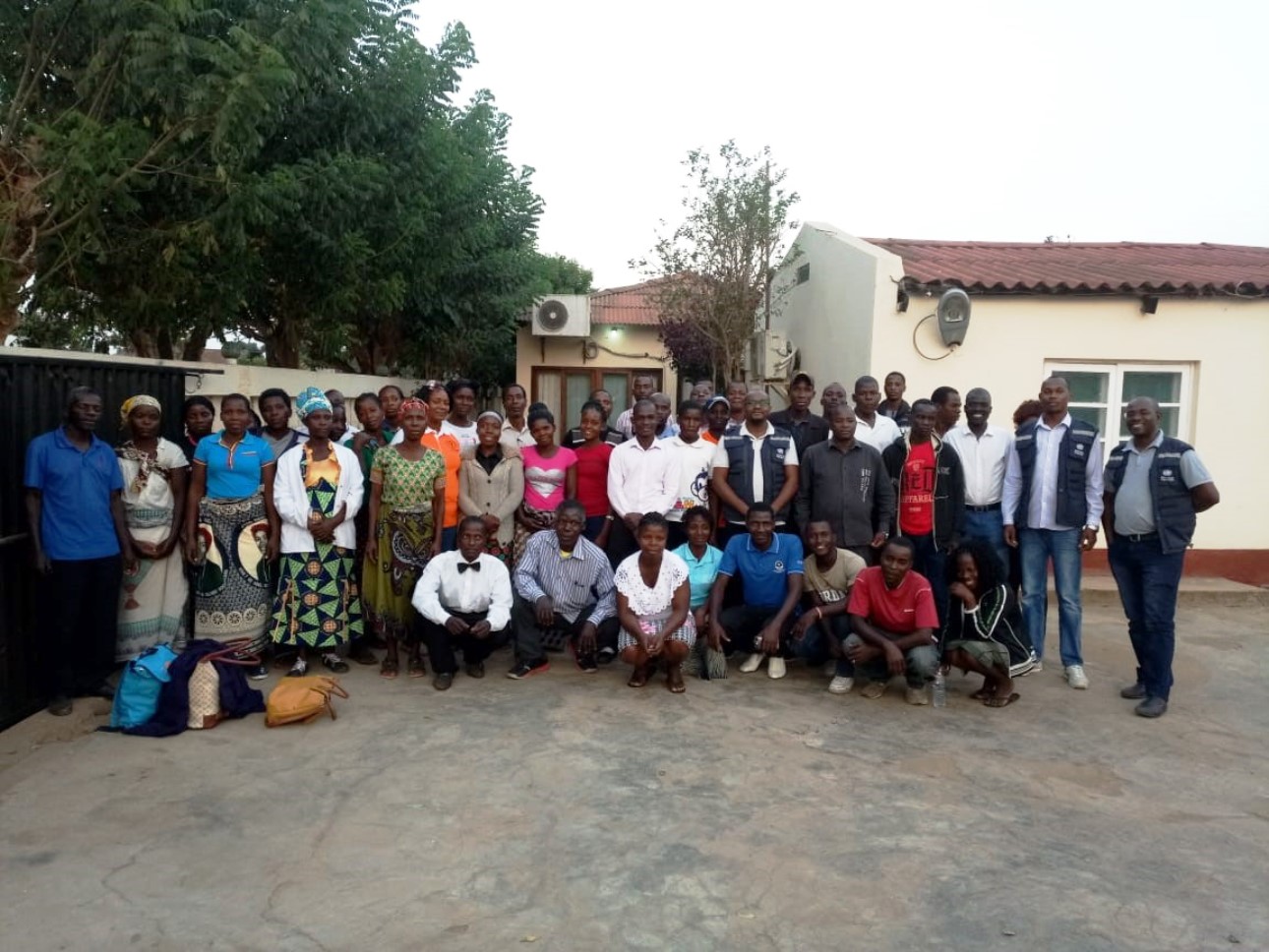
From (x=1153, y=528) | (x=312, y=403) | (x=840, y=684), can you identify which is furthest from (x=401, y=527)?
(x=1153, y=528)

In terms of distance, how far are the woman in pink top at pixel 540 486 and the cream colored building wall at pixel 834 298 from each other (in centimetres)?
392

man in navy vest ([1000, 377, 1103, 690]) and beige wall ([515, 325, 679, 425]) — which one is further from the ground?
beige wall ([515, 325, 679, 425])

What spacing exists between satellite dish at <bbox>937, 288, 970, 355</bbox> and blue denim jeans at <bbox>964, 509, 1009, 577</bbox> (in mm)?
2837

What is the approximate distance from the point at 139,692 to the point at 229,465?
4.58 ft

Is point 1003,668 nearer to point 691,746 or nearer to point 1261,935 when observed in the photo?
point 691,746

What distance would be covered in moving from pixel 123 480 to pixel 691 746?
3431 mm

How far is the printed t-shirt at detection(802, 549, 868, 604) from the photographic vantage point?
19.3 ft

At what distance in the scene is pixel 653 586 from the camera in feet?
18.8

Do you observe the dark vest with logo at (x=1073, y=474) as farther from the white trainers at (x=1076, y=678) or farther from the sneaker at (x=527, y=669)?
the sneaker at (x=527, y=669)

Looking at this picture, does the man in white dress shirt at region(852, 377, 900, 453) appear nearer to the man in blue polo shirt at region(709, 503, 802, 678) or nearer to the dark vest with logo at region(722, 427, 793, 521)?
the dark vest with logo at region(722, 427, 793, 521)

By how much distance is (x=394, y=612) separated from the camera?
19.1ft

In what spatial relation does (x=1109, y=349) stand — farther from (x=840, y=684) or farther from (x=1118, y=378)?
(x=840, y=684)

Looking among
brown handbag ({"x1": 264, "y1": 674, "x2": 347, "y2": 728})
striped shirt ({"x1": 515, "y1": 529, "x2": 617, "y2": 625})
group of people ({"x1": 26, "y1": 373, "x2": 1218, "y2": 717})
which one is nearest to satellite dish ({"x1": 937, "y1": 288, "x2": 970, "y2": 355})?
group of people ({"x1": 26, "y1": 373, "x2": 1218, "y2": 717})

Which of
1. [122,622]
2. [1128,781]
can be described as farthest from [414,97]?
[1128,781]
